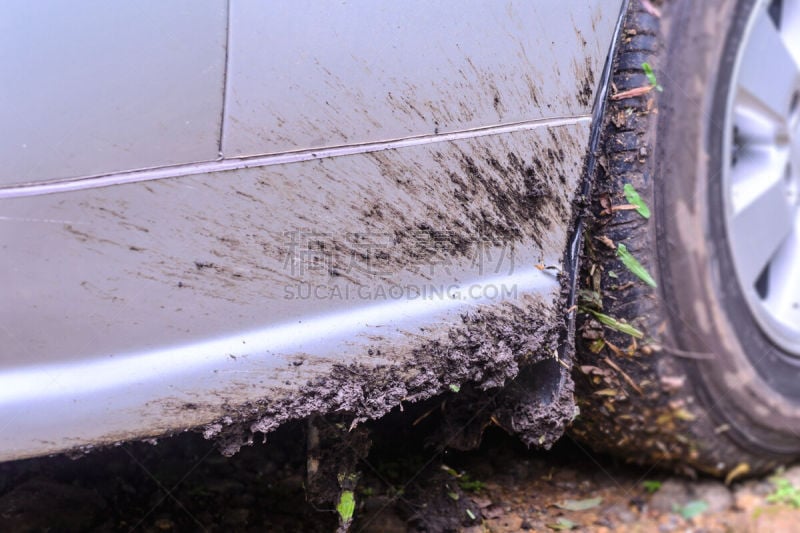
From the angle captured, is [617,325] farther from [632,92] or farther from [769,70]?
[769,70]

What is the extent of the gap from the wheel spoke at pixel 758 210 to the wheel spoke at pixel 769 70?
13 cm

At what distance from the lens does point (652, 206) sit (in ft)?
4.46

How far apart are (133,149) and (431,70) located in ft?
1.61

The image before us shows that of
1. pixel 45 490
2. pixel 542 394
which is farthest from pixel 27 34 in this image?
pixel 542 394

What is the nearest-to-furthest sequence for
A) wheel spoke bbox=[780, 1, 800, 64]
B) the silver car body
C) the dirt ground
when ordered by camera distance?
the silver car body
the dirt ground
wheel spoke bbox=[780, 1, 800, 64]

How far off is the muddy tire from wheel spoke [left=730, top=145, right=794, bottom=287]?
94 mm

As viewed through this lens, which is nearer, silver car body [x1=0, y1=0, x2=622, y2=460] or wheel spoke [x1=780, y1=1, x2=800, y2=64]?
silver car body [x1=0, y1=0, x2=622, y2=460]

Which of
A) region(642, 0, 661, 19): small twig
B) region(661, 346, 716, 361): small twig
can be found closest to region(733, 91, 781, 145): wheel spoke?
region(642, 0, 661, 19): small twig

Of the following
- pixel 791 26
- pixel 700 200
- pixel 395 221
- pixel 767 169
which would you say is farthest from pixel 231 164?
pixel 791 26

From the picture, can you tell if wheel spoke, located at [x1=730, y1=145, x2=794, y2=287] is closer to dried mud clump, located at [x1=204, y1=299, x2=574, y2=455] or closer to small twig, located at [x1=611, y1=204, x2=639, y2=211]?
small twig, located at [x1=611, y1=204, x2=639, y2=211]

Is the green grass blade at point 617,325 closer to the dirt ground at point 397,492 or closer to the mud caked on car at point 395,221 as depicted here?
the mud caked on car at point 395,221

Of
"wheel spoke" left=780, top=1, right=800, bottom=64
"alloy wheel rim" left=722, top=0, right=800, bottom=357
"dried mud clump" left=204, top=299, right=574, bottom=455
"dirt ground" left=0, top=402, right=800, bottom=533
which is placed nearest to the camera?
"dried mud clump" left=204, top=299, right=574, bottom=455

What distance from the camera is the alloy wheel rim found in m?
1.45

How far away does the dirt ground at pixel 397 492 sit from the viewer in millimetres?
1300
